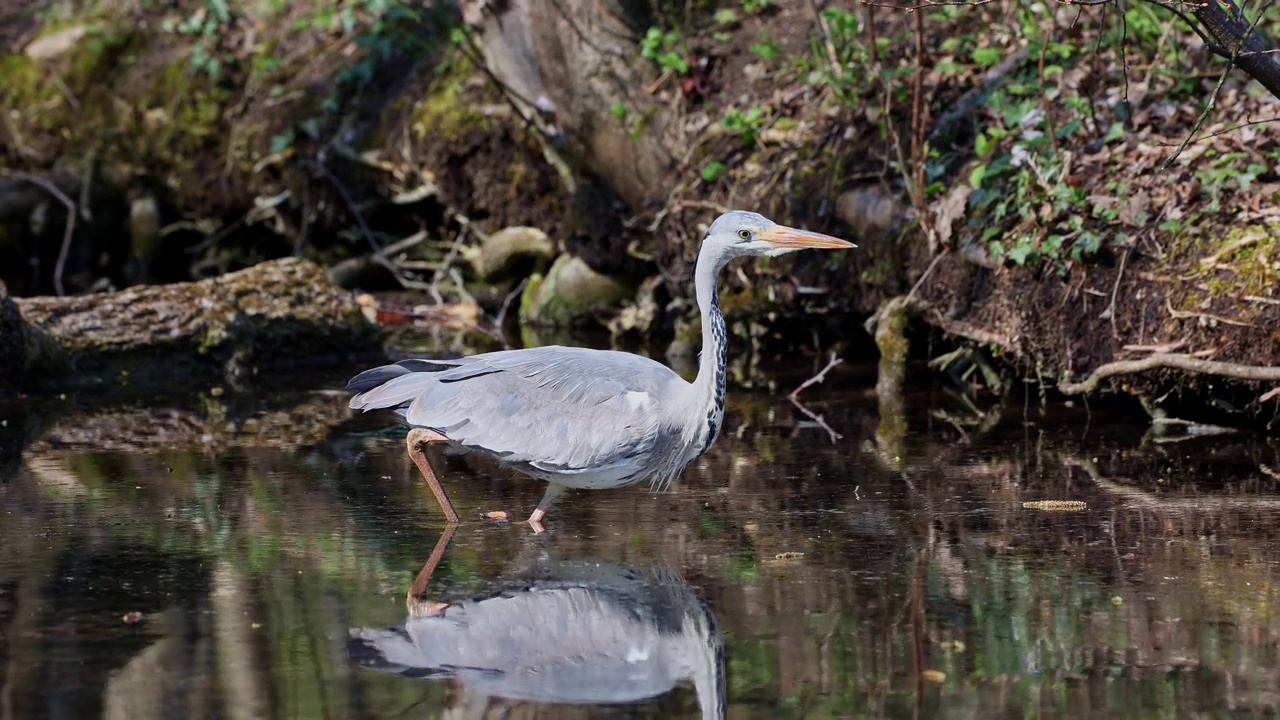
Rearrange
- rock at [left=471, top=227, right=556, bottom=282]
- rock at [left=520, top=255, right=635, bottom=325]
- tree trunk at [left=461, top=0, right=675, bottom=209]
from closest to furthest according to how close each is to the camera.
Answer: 1. tree trunk at [left=461, top=0, right=675, bottom=209]
2. rock at [left=520, top=255, right=635, bottom=325]
3. rock at [left=471, top=227, right=556, bottom=282]

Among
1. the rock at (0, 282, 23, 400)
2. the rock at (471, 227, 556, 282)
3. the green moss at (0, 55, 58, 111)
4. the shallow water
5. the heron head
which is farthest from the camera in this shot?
the green moss at (0, 55, 58, 111)

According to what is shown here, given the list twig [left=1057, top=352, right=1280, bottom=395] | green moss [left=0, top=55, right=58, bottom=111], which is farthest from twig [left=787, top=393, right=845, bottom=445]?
green moss [left=0, top=55, right=58, bottom=111]

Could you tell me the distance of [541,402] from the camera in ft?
20.8

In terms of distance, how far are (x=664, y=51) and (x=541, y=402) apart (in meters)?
5.86

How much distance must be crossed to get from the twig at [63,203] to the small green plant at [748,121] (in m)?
7.36

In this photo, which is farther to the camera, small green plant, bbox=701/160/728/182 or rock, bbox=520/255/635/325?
rock, bbox=520/255/635/325

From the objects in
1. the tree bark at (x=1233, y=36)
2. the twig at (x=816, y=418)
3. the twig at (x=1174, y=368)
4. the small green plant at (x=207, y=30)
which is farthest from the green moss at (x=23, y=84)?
the tree bark at (x=1233, y=36)

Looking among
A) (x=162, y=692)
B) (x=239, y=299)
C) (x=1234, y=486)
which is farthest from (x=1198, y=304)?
(x=239, y=299)

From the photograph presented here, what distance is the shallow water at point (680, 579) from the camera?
4309mm

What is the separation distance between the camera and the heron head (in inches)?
249

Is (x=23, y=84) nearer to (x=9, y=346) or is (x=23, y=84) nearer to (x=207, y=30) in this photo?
(x=207, y=30)

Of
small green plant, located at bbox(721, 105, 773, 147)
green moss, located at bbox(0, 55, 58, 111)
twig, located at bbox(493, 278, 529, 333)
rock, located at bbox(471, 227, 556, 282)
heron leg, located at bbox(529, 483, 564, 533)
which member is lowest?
heron leg, located at bbox(529, 483, 564, 533)

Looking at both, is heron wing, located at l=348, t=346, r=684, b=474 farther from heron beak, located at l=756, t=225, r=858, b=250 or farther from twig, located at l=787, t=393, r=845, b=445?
twig, located at l=787, t=393, r=845, b=445

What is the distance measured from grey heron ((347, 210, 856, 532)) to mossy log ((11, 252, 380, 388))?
4.16m
